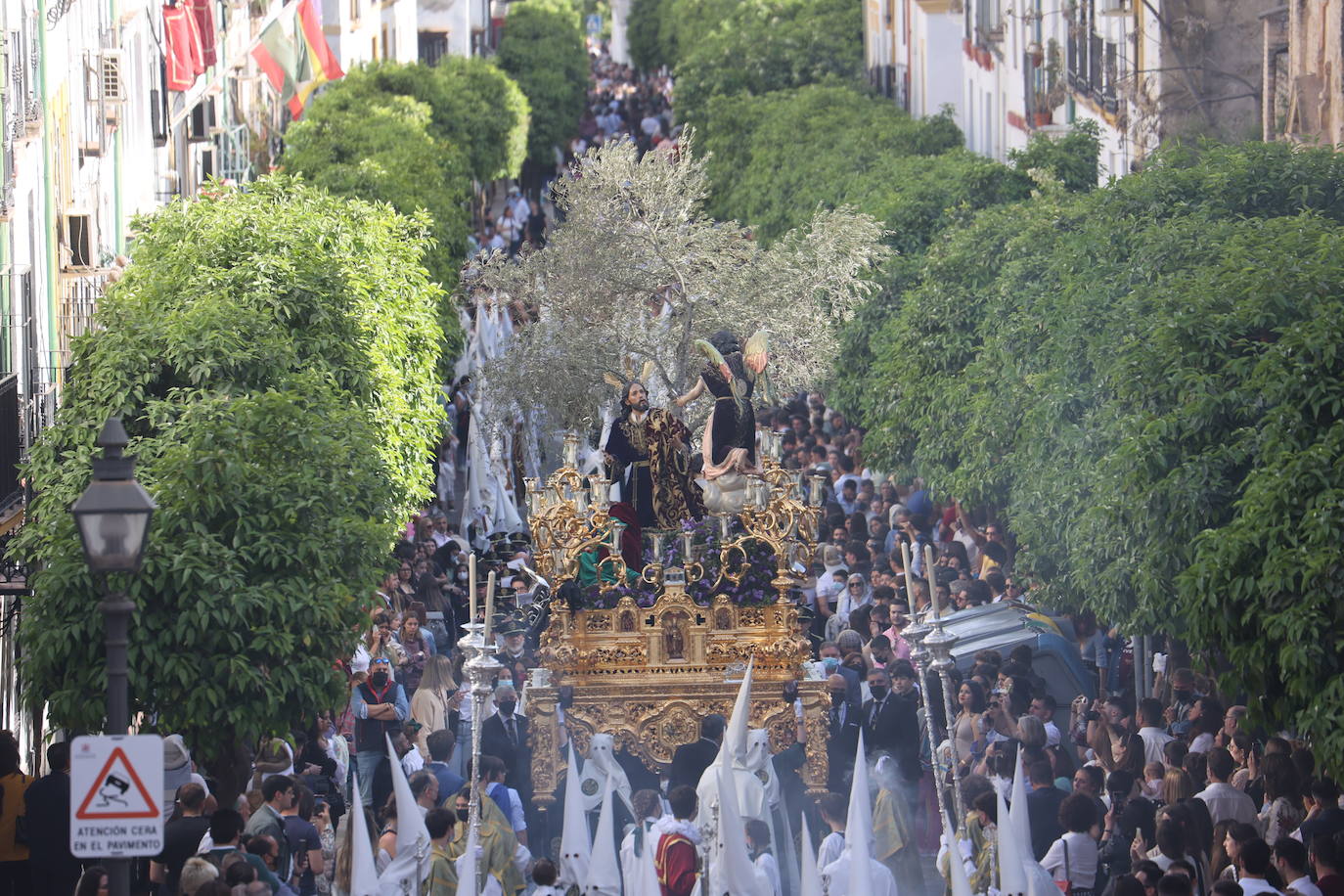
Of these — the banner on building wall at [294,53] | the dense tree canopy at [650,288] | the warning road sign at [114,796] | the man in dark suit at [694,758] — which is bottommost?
the man in dark suit at [694,758]

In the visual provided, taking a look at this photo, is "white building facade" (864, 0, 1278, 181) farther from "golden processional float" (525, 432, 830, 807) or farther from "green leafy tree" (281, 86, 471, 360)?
"golden processional float" (525, 432, 830, 807)

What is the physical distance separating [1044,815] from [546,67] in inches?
2301

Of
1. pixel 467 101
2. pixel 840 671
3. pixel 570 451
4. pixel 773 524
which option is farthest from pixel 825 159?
pixel 840 671

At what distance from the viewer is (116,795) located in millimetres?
10875

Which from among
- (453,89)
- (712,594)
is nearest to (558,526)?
(712,594)

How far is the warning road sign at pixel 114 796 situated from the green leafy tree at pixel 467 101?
3691 cm

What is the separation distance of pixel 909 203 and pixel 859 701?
46.0 ft

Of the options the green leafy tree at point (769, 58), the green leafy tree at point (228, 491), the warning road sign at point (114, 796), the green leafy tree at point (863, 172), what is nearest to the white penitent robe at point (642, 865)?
the green leafy tree at point (228, 491)

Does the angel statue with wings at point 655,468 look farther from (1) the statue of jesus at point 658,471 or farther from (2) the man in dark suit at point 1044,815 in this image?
(2) the man in dark suit at point 1044,815

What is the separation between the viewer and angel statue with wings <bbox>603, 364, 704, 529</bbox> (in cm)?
2014

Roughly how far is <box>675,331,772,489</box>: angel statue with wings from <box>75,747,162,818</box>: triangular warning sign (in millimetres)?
9451

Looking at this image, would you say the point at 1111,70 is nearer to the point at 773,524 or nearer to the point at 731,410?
the point at 731,410

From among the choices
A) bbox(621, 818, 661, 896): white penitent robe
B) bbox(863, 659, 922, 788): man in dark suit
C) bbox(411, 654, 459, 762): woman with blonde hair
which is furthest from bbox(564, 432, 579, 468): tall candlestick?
bbox(621, 818, 661, 896): white penitent robe

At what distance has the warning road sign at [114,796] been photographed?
1082 centimetres
